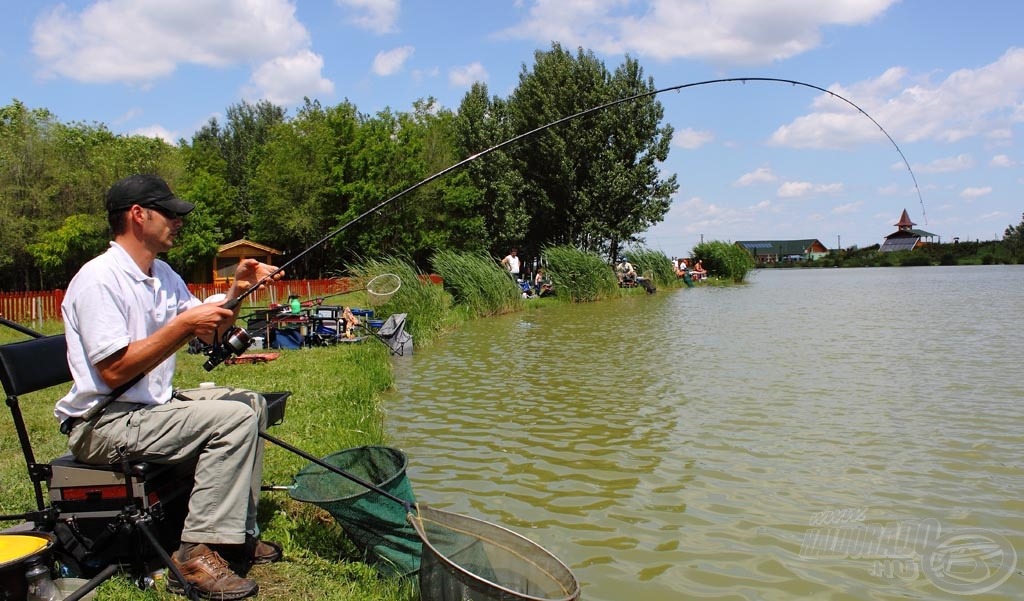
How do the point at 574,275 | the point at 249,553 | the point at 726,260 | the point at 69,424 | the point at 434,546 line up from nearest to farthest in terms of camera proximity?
the point at 69,424
the point at 434,546
the point at 249,553
the point at 574,275
the point at 726,260

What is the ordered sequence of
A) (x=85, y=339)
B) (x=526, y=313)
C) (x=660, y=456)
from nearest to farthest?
(x=85, y=339) < (x=660, y=456) < (x=526, y=313)

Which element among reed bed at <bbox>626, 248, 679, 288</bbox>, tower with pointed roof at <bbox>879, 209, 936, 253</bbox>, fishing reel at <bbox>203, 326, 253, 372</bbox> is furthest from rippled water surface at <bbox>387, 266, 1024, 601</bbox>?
tower with pointed roof at <bbox>879, 209, 936, 253</bbox>

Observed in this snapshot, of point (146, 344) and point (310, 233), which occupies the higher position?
point (310, 233)

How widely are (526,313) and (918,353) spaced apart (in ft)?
37.9

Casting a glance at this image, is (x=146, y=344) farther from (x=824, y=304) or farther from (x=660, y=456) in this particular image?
(x=824, y=304)

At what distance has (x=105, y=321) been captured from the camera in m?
2.98

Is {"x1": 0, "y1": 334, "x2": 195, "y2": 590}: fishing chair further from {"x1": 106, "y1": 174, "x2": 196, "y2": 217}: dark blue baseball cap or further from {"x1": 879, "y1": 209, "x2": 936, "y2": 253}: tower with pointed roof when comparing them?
{"x1": 879, "y1": 209, "x2": 936, "y2": 253}: tower with pointed roof

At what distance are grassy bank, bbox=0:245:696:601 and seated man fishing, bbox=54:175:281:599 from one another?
30 centimetres

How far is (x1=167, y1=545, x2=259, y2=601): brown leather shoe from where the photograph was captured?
10.0 ft

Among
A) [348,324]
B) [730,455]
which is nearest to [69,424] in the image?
[730,455]

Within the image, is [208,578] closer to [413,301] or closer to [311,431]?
[311,431]

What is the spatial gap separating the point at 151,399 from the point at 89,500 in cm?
46

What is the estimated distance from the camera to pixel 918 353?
11.5m

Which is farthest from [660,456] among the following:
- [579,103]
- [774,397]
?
[579,103]
